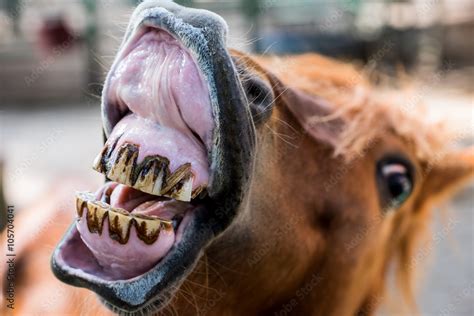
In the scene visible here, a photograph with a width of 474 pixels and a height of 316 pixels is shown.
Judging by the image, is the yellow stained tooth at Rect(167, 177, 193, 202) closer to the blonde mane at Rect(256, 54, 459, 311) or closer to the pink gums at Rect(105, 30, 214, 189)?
the pink gums at Rect(105, 30, 214, 189)

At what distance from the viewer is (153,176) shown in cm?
128

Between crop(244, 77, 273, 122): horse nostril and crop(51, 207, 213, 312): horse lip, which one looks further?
crop(244, 77, 273, 122): horse nostril

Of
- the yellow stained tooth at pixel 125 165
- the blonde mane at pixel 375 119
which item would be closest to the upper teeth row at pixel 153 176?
the yellow stained tooth at pixel 125 165

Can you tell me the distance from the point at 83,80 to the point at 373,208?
962cm

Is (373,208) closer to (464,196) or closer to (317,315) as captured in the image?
(317,315)

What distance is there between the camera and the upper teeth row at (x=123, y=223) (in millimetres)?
1246

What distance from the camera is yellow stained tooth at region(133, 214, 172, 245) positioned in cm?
125

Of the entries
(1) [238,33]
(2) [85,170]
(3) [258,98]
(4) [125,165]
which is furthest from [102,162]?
(1) [238,33]

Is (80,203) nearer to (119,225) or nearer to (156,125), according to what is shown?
(119,225)

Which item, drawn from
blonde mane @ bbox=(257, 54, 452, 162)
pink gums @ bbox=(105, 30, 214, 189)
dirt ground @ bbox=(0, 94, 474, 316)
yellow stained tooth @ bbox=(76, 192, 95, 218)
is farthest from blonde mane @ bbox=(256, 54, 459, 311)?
yellow stained tooth @ bbox=(76, 192, 95, 218)

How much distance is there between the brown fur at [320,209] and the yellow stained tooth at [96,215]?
12.9 inches

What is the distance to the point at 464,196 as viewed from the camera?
20.3 ft

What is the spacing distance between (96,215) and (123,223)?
6cm

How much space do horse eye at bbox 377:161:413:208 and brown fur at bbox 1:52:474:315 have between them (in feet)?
0.15
